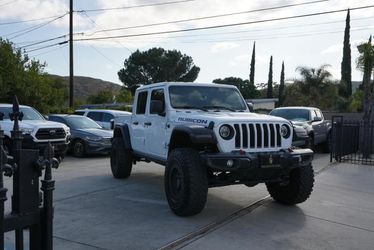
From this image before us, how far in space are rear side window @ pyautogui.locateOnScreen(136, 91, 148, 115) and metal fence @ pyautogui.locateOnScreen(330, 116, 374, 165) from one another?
267 inches

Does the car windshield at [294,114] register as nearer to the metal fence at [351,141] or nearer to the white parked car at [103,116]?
the metal fence at [351,141]

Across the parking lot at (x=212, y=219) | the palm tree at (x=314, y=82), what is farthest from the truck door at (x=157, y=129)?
the palm tree at (x=314, y=82)

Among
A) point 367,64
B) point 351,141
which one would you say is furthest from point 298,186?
point 367,64

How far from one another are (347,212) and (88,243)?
Answer: 410 centimetres


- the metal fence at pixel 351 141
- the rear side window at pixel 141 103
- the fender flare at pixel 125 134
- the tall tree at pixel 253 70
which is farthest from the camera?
the tall tree at pixel 253 70

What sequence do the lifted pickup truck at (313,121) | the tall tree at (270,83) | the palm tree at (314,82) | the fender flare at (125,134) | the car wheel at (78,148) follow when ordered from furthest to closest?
the tall tree at (270,83) → the palm tree at (314,82) → the lifted pickup truck at (313,121) → the car wheel at (78,148) → the fender flare at (125,134)

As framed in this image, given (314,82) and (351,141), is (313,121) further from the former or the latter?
(314,82)

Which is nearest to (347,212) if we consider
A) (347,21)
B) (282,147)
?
(282,147)

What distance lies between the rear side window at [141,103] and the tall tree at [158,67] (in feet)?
160

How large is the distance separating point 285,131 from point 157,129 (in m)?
2.31

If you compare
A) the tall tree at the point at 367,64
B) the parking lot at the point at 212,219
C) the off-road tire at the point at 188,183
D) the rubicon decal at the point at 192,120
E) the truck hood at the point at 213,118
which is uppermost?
the tall tree at the point at 367,64

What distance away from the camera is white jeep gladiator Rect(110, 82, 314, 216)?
20.9ft

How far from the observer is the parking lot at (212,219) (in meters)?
5.54

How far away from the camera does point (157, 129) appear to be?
8.23m
